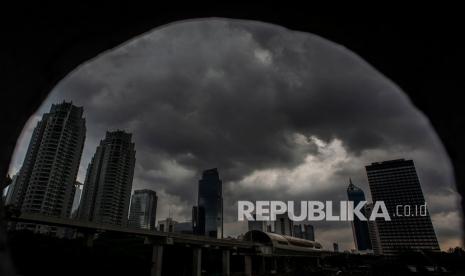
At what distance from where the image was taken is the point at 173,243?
33.5 m

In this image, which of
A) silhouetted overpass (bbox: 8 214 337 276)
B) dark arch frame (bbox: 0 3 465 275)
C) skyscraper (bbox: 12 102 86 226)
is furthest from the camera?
skyscraper (bbox: 12 102 86 226)

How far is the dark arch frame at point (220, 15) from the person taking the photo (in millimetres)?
1870

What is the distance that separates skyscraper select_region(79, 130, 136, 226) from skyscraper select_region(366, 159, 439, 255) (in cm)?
13810

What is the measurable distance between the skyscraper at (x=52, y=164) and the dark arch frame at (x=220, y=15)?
Answer: 297 feet

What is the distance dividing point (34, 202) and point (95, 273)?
63598 millimetres

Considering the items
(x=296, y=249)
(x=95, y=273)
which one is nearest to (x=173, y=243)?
(x=95, y=273)

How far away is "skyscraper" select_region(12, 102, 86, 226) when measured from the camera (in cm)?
7562

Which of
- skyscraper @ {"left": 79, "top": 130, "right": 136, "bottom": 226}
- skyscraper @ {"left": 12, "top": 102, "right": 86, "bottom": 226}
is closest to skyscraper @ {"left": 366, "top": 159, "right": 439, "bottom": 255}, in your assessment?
skyscraper @ {"left": 79, "top": 130, "right": 136, "bottom": 226}

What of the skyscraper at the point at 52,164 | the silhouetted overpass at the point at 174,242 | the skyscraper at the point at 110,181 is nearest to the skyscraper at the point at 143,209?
the skyscraper at the point at 110,181

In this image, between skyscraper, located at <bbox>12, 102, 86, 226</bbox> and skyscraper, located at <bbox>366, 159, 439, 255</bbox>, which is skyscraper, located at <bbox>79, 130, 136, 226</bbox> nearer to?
skyscraper, located at <bbox>12, 102, 86, 226</bbox>

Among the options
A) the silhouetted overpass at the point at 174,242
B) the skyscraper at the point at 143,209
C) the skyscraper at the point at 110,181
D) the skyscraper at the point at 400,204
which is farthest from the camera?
the skyscraper at the point at 143,209

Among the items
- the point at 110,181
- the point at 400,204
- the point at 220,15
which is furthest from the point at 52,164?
the point at 400,204

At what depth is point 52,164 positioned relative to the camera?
7681 centimetres

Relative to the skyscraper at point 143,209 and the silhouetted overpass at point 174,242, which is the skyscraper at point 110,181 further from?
the skyscraper at point 143,209
